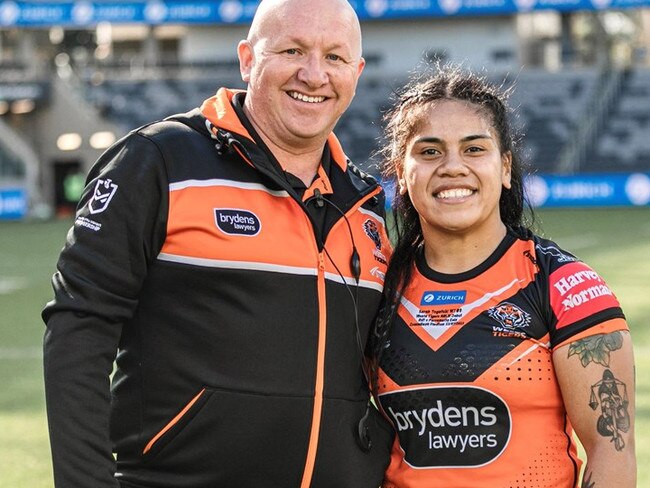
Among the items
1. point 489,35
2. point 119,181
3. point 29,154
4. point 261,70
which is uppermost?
point 261,70

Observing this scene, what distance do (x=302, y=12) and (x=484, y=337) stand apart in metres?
0.93

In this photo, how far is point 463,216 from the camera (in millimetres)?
3076

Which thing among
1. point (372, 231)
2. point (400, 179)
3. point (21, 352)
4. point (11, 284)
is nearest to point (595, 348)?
point (372, 231)

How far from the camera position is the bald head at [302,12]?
2.99 metres

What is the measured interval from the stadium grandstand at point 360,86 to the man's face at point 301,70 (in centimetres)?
2527

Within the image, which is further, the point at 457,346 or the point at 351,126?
the point at 351,126

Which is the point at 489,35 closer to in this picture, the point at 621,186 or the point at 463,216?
the point at 621,186

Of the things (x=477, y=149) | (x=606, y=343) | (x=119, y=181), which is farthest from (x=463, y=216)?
(x=119, y=181)

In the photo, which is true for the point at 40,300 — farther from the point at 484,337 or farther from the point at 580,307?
the point at 580,307

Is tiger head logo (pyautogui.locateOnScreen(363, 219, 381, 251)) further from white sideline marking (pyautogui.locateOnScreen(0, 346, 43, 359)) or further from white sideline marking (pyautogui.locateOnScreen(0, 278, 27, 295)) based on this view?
white sideline marking (pyautogui.locateOnScreen(0, 278, 27, 295))

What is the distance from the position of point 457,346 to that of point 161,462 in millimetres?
777

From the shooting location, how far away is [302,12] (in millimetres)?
2986

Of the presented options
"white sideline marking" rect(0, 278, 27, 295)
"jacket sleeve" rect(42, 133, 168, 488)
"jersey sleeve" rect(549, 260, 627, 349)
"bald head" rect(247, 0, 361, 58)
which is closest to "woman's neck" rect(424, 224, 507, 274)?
"jersey sleeve" rect(549, 260, 627, 349)

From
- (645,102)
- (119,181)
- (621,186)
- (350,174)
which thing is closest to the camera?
(119,181)
